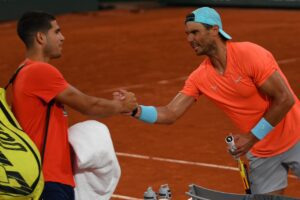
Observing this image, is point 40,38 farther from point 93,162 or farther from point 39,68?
point 93,162

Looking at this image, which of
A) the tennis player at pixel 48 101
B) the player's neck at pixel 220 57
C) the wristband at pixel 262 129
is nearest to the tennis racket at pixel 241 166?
the wristband at pixel 262 129

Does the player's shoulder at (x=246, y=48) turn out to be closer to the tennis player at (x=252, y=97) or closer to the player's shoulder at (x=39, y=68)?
the tennis player at (x=252, y=97)

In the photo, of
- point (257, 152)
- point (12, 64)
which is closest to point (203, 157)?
point (257, 152)

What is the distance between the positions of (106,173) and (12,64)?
14765 mm

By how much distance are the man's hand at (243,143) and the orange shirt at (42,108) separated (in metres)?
1.61

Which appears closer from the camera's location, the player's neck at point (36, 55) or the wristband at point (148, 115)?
the player's neck at point (36, 55)

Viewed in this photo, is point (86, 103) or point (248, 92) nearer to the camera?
point (86, 103)

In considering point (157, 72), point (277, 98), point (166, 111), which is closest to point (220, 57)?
point (277, 98)

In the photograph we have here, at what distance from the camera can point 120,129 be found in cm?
1395

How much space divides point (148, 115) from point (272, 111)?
4.03 ft

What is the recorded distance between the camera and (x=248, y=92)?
759cm

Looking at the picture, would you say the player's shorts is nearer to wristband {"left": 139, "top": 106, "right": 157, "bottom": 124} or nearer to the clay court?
wristband {"left": 139, "top": 106, "right": 157, "bottom": 124}

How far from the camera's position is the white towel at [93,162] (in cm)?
660

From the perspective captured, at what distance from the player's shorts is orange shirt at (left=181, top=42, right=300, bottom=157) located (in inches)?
2.2
